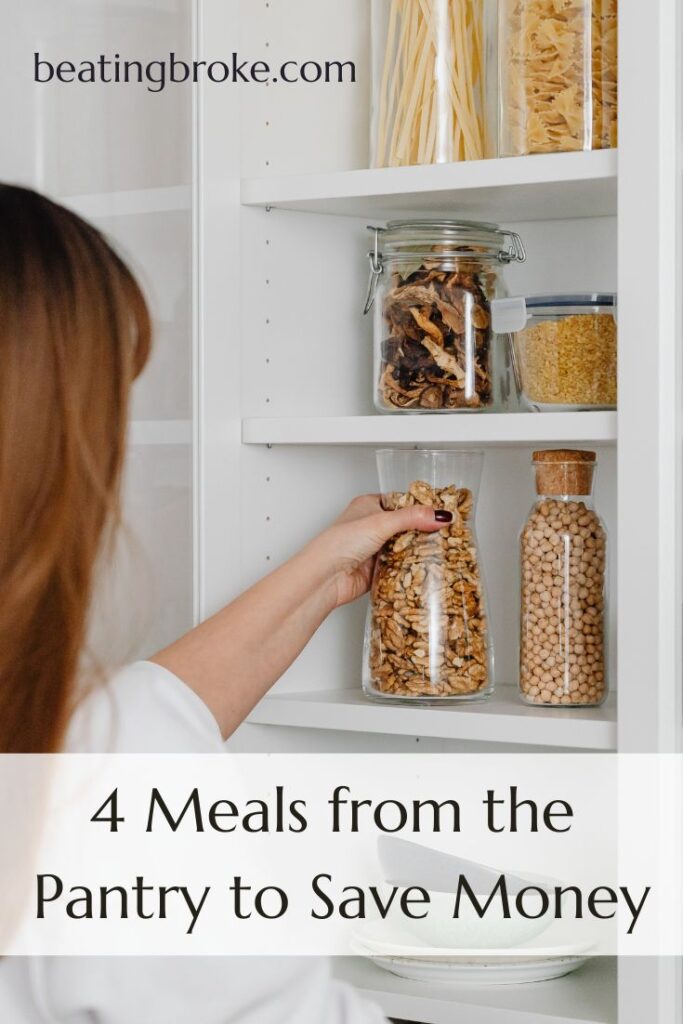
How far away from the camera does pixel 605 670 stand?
129cm

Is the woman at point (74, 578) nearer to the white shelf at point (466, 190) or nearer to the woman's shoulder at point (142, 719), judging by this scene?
the woman's shoulder at point (142, 719)

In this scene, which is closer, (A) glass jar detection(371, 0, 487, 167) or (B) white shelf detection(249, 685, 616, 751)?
(B) white shelf detection(249, 685, 616, 751)

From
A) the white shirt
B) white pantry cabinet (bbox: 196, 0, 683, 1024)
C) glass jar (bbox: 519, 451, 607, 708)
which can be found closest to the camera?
the white shirt

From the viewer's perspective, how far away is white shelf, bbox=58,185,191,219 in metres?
1.33

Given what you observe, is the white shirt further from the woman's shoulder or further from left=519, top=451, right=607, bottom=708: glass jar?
left=519, top=451, right=607, bottom=708: glass jar

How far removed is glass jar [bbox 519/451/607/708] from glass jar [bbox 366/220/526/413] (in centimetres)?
11

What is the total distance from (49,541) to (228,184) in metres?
0.59

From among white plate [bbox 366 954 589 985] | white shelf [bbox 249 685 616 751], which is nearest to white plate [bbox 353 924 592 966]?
white plate [bbox 366 954 589 985]

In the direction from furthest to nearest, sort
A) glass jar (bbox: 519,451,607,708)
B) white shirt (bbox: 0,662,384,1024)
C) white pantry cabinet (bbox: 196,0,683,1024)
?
glass jar (bbox: 519,451,607,708) < white pantry cabinet (bbox: 196,0,683,1024) < white shirt (bbox: 0,662,384,1024)

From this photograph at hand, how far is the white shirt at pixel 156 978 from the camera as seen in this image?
2.84 ft

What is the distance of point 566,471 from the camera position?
1.31 meters

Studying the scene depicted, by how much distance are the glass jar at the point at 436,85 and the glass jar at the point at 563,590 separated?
1.04ft

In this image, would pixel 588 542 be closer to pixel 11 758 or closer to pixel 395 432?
pixel 395 432

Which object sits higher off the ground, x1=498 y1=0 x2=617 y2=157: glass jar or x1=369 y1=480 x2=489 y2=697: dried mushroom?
x1=498 y1=0 x2=617 y2=157: glass jar
